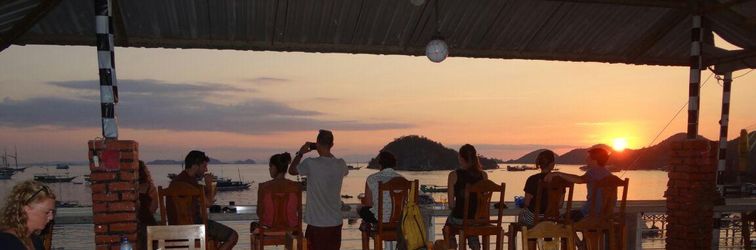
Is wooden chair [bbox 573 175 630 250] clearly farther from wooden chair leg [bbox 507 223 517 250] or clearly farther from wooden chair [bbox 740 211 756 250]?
wooden chair [bbox 740 211 756 250]

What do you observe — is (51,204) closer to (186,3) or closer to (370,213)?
(370,213)

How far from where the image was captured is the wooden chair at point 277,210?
4.36 metres

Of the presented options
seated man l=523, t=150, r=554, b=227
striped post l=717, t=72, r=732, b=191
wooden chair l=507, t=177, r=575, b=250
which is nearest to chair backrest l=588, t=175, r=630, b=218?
wooden chair l=507, t=177, r=575, b=250

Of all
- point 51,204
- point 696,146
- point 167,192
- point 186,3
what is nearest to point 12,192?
point 51,204

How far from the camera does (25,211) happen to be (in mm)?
2258

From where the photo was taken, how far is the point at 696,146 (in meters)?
5.64

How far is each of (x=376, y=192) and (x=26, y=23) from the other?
364 cm

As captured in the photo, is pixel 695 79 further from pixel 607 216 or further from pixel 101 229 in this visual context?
pixel 101 229

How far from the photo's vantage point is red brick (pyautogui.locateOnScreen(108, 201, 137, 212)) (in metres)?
4.42

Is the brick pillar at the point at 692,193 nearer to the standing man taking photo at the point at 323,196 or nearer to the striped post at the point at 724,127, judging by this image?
the striped post at the point at 724,127

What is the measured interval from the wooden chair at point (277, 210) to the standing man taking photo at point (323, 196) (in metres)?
0.17

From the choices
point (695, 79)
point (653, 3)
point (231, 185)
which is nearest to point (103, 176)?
point (653, 3)

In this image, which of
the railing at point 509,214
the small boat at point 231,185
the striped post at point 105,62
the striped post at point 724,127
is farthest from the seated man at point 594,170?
the small boat at point 231,185

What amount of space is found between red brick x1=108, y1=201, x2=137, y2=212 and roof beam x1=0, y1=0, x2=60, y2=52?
190cm
